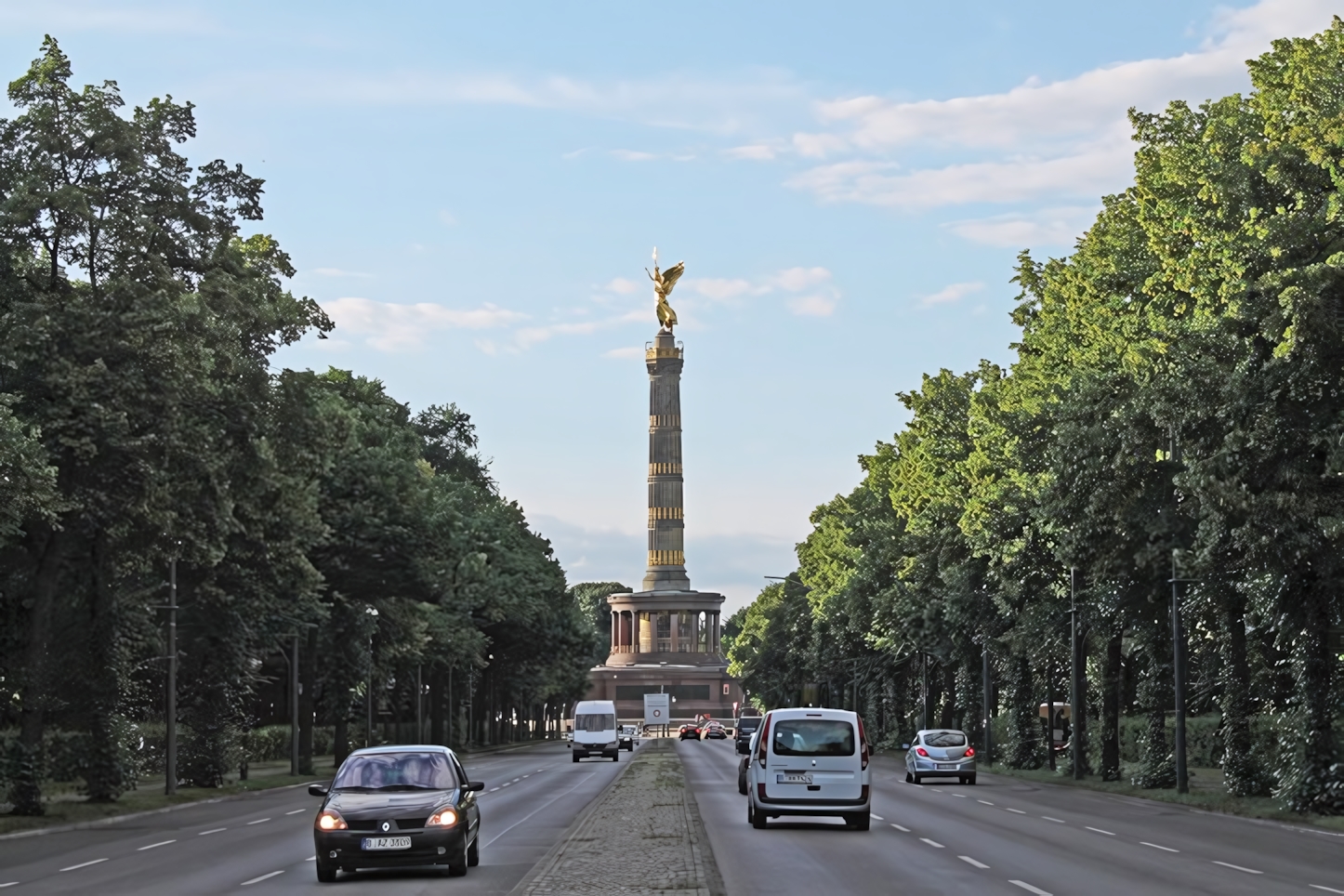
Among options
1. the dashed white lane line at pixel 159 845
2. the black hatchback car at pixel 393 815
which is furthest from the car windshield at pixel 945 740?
the black hatchback car at pixel 393 815

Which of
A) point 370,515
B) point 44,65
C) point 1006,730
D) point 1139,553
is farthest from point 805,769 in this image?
point 1006,730

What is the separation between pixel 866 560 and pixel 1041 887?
209 feet

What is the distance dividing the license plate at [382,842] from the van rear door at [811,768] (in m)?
10.7

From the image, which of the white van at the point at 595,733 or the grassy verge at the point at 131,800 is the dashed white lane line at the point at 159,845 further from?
the white van at the point at 595,733

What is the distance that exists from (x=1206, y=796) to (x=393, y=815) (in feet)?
82.6

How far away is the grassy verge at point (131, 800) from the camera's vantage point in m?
36.9

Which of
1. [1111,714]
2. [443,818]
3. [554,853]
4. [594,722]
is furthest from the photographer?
[594,722]

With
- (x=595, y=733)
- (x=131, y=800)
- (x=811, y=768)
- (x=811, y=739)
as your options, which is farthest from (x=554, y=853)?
(x=595, y=733)

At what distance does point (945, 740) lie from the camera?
56.3 m

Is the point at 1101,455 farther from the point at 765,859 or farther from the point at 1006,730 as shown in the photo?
the point at 1006,730

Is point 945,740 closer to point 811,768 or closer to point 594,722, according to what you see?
point 811,768

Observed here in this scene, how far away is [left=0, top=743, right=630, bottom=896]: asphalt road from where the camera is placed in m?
21.8

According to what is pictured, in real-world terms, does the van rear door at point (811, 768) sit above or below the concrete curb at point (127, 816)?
above

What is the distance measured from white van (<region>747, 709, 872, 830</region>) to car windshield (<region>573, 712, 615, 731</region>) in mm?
54881
